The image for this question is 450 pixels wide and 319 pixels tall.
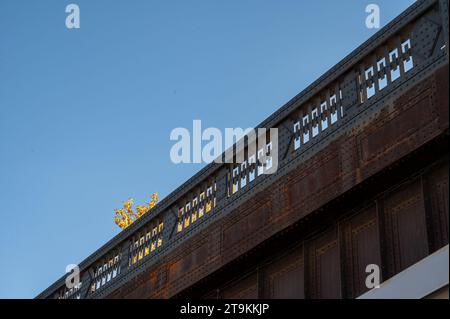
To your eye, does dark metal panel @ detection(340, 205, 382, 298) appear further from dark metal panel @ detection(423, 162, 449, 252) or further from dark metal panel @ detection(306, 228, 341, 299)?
dark metal panel @ detection(423, 162, 449, 252)

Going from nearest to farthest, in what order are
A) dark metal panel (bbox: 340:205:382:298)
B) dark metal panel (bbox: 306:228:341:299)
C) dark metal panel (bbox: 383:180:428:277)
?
dark metal panel (bbox: 383:180:428:277) < dark metal panel (bbox: 340:205:382:298) < dark metal panel (bbox: 306:228:341:299)

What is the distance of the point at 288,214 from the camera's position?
52.0 ft

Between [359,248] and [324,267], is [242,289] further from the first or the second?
[359,248]

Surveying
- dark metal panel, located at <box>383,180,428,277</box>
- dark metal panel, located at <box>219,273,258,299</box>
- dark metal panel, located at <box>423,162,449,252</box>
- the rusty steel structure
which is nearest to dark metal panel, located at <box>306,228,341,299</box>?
the rusty steel structure

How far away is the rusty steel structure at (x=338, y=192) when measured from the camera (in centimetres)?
1384

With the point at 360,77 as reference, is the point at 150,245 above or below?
below

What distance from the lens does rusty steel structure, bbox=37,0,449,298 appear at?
45.4 feet

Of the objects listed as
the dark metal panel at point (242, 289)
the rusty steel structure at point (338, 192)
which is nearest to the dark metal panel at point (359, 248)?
the rusty steel structure at point (338, 192)

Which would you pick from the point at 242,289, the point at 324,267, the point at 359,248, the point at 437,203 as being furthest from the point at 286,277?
the point at 437,203
